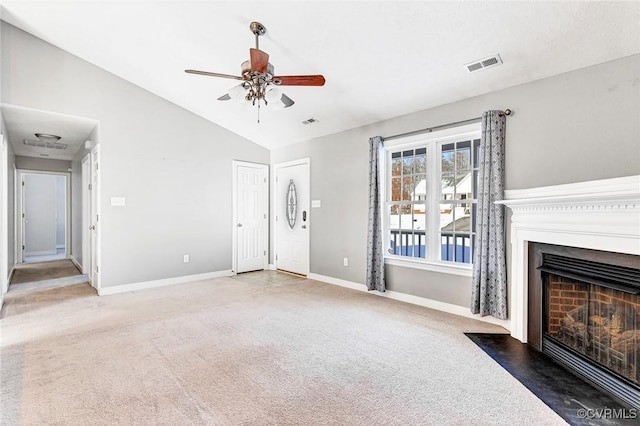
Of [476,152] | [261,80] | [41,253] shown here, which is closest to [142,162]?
[261,80]

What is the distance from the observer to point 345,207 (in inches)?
200

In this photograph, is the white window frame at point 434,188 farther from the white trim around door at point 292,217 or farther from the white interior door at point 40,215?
the white interior door at point 40,215

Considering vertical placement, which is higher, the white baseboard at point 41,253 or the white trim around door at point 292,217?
the white trim around door at point 292,217

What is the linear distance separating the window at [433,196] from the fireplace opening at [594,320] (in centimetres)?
113

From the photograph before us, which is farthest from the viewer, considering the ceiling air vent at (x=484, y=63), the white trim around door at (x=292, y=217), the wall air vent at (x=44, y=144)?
A: the white trim around door at (x=292, y=217)

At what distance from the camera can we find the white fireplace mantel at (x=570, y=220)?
1.94 metres

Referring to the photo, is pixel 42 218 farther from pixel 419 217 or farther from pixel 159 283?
pixel 419 217

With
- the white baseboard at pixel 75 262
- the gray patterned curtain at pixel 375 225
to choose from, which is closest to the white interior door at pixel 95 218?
the white baseboard at pixel 75 262

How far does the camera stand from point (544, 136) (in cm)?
307

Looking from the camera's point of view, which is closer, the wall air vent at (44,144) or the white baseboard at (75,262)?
the wall air vent at (44,144)

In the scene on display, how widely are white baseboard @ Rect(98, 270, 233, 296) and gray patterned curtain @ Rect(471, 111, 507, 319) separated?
4.38m

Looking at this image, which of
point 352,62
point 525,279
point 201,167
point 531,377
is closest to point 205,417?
point 531,377

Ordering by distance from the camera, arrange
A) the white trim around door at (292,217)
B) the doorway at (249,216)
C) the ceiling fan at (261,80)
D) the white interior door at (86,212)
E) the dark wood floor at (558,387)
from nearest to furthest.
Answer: the dark wood floor at (558,387), the ceiling fan at (261,80), the white interior door at (86,212), the white trim around door at (292,217), the doorway at (249,216)

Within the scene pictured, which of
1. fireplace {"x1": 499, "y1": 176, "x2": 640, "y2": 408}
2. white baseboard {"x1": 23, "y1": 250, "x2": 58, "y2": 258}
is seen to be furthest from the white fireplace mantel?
white baseboard {"x1": 23, "y1": 250, "x2": 58, "y2": 258}
